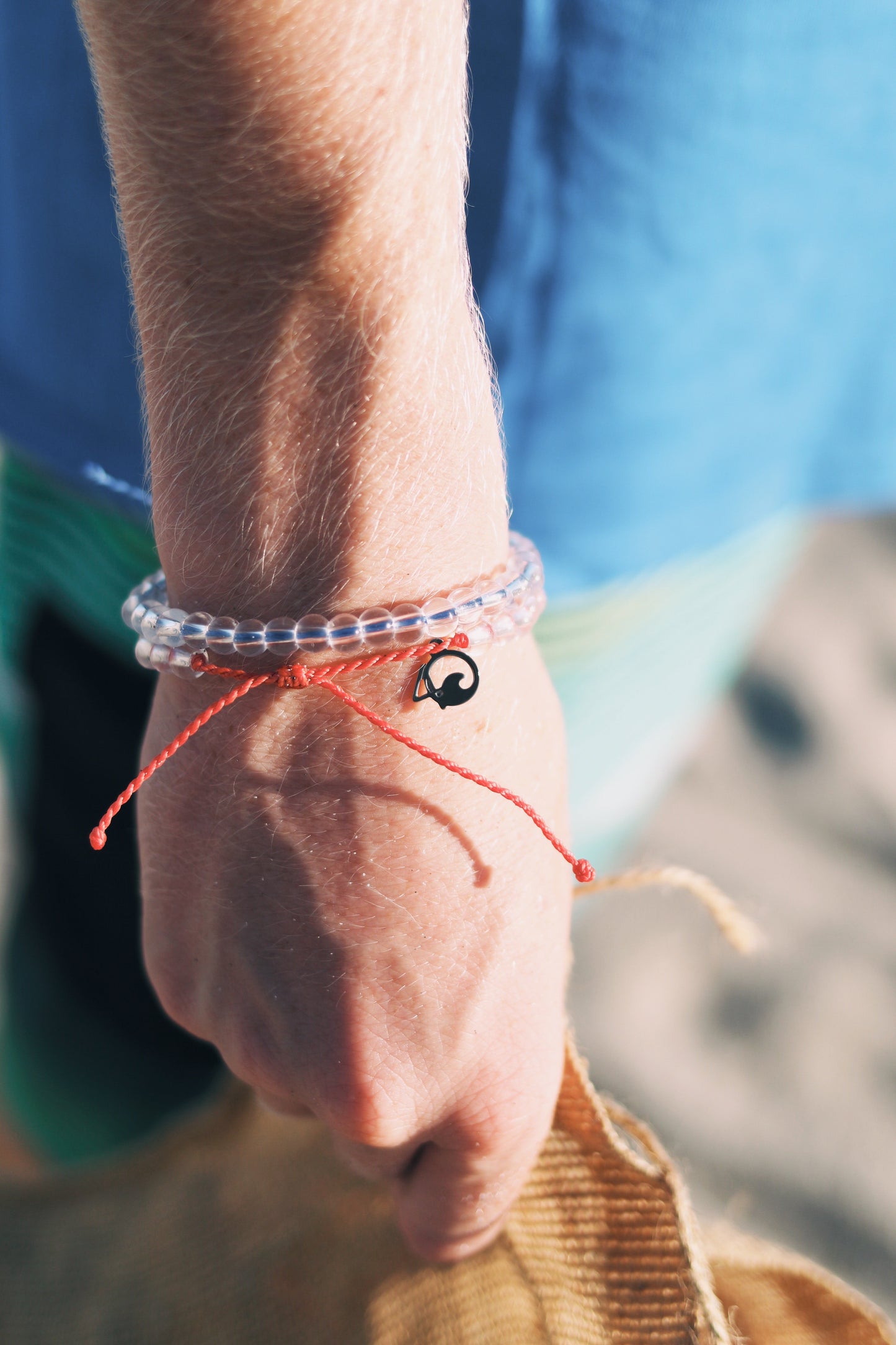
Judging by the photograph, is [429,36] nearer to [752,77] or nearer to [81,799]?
[752,77]

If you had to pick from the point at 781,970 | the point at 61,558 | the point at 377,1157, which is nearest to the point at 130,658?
the point at 61,558

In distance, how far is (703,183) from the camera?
2.89 ft

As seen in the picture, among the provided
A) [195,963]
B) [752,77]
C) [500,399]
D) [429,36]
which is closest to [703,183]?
[752,77]

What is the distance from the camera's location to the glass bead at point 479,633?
0.67 m

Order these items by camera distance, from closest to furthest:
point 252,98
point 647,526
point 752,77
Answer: point 252,98 → point 752,77 → point 647,526

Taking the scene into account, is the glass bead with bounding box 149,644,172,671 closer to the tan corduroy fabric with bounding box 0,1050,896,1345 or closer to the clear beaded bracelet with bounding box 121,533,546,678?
the clear beaded bracelet with bounding box 121,533,546,678

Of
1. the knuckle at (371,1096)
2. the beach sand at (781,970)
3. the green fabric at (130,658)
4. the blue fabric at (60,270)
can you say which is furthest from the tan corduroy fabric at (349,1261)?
the beach sand at (781,970)

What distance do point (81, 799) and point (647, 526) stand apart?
725mm

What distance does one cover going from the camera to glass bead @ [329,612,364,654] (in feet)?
2.09

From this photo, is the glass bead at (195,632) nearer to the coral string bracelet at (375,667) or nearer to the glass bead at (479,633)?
the coral string bracelet at (375,667)

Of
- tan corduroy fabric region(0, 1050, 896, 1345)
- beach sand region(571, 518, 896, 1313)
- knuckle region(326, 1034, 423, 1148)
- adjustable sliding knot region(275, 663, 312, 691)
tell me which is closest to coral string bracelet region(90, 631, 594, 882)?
adjustable sliding knot region(275, 663, 312, 691)

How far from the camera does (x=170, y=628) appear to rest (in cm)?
67

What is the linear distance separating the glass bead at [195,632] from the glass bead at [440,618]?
14 cm

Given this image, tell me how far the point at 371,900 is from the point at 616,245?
1.91ft
